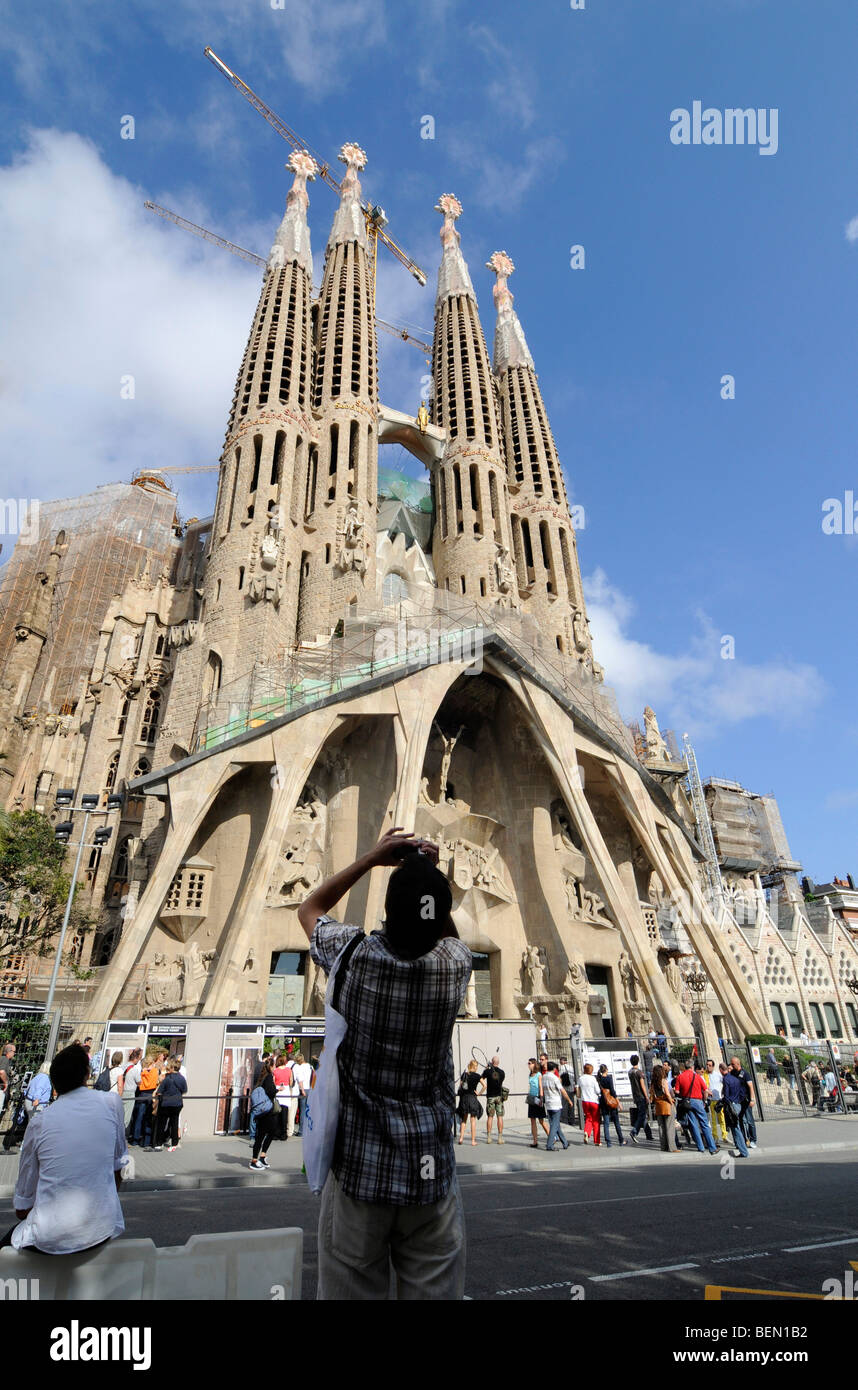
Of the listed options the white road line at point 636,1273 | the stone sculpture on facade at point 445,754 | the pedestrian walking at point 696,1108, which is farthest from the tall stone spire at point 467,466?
the white road line at point 636,1273

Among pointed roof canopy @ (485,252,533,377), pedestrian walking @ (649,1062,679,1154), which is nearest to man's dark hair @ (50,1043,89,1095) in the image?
pedestrian walking @ (649,1062,679,1154)

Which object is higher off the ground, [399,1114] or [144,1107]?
[399,1114]

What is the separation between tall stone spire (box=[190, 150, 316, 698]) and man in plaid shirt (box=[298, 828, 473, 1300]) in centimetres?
2507

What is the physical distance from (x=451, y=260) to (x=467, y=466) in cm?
1851

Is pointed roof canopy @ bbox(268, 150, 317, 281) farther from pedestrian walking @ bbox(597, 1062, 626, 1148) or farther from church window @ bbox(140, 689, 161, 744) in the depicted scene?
pedestrian walking @ bbox(597, 1062, 626, 1148)

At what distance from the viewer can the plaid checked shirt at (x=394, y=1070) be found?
2.15 m

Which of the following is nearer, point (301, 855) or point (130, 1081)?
point (130, 1081)

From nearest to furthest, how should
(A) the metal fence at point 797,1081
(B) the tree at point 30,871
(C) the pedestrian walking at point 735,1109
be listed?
(C) the pedestrian walking at point 735,1109 < (A) the metal fence at point 797,1081 < (B) the tree at point 30,871

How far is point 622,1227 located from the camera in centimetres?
576

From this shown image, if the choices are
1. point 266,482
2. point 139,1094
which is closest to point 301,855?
point 139,1094

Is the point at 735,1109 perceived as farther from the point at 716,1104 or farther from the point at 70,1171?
the point at 70,1171

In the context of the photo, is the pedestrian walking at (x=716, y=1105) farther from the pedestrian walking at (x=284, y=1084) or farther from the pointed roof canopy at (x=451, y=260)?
the pointed roof canopy at (x=451, y=260)

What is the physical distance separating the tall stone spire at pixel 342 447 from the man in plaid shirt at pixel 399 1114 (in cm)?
2645
